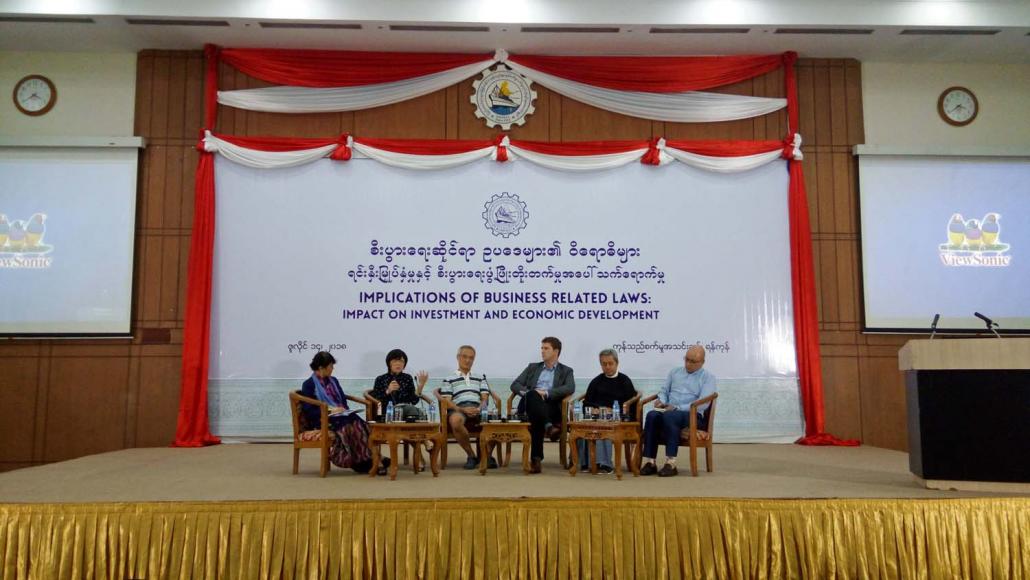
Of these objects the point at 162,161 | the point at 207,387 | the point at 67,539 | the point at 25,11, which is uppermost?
the point at 25,11

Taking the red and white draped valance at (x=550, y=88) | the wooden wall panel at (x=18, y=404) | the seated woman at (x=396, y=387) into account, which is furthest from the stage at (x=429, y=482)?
the red and white draped valance at (x=550, y=88)

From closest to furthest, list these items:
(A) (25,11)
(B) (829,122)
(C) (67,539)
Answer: (C) (67,539) < (A) (25,11) < (B) (829,122)

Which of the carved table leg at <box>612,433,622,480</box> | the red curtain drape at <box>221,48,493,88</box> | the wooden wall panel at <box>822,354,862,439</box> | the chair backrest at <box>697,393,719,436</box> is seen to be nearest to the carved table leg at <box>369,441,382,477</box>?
the carved table leg at <box>612,433,622,480</box>

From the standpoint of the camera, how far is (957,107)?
799 centimetres

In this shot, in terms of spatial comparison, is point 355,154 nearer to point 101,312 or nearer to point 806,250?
point 101,312

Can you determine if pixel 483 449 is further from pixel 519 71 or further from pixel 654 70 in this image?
pixel 654 70

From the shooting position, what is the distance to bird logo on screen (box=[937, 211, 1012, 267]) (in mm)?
7746

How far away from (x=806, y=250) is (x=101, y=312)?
6.44 m

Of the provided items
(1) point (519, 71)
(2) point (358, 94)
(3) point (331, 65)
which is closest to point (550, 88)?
(1) point (519, 71)

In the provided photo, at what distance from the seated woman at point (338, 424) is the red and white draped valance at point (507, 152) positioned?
9.38 ft

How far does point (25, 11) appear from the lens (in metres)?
6.83

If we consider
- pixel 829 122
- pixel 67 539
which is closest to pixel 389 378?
pixel 67 539

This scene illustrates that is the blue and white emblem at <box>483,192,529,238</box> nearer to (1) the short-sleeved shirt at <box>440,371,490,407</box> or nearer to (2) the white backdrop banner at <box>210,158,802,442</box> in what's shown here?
(2) the white backdrop banner at <box>210,158,802,442</box>

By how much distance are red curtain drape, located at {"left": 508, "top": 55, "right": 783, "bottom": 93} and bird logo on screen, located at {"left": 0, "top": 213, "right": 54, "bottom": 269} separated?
4594mm
